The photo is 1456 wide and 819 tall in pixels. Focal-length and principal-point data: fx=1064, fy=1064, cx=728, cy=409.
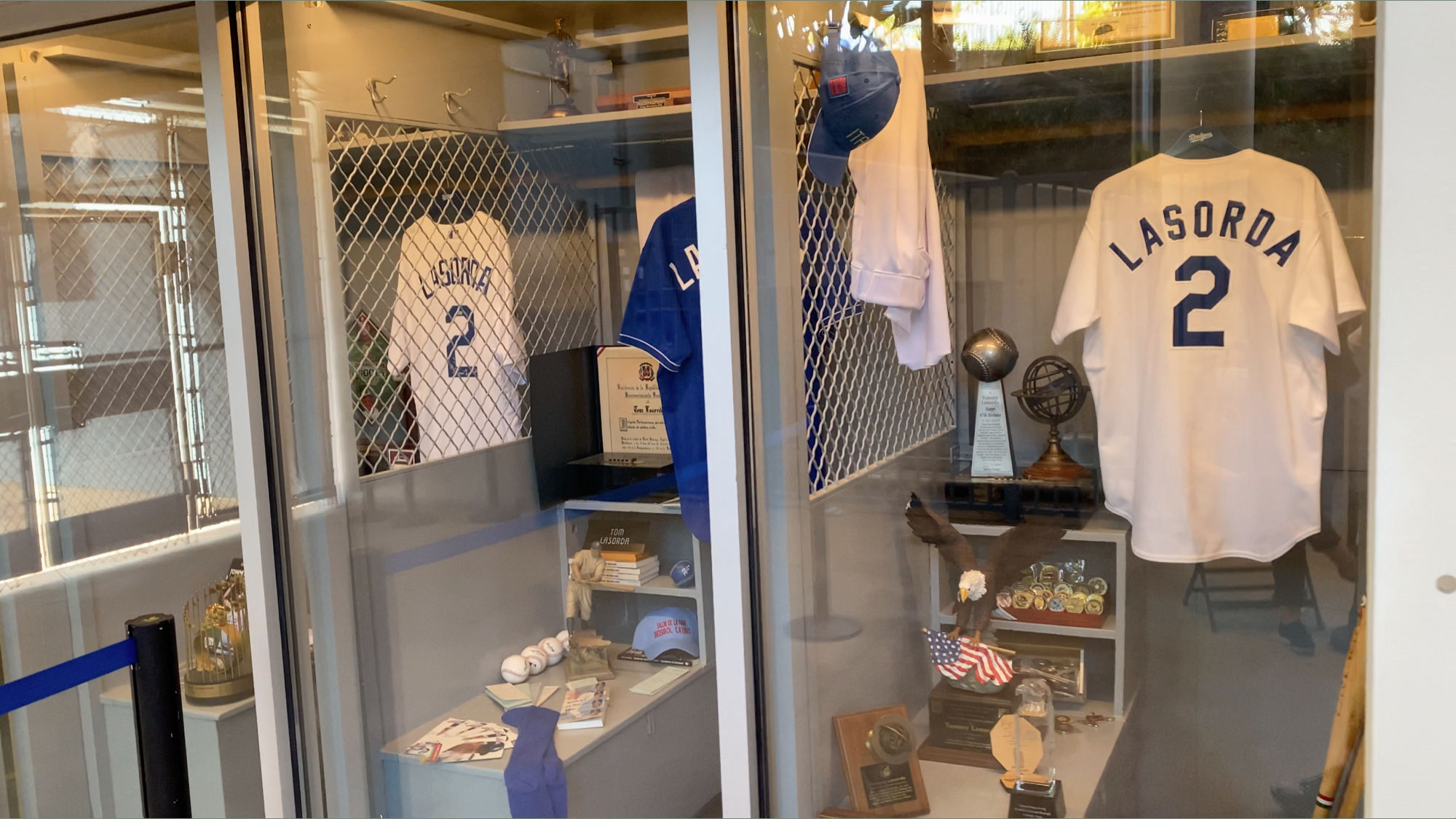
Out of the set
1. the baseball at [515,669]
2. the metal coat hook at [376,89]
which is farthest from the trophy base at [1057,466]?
the metal coat hook at [376,89]

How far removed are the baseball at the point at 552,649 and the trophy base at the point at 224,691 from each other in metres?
0.87

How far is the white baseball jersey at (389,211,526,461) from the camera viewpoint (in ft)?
7.04

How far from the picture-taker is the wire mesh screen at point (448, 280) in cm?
204

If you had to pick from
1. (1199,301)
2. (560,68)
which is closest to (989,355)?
(1199,301)

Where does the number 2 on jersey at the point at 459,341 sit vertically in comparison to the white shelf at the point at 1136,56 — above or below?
below

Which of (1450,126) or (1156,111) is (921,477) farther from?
(1450,126)

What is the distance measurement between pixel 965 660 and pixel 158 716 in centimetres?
146

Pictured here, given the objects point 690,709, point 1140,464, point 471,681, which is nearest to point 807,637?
point 690,709

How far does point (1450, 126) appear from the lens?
3.69 ft

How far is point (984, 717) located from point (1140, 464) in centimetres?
50

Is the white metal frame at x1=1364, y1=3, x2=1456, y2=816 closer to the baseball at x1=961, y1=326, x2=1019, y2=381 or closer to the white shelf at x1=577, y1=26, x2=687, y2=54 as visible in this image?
the baseball at x1=961, y1=326, x2=1019, y2=381

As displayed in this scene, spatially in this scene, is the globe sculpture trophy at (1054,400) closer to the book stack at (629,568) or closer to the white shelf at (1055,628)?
the white shelf at (1055,628)

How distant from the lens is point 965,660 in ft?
5.75

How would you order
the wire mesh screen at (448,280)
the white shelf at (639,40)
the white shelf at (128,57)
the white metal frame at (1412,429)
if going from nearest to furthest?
the white metal frame at (1412,429) → the white shelf at (639,40) → the wire mesh screen at (448,280) → the white shelf at (128,57)
